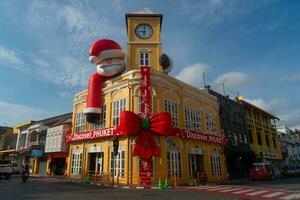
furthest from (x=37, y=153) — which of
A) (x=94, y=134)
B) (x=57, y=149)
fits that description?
(x=94, y=134)

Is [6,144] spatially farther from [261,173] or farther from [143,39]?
[261,173]

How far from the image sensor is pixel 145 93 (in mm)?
22328

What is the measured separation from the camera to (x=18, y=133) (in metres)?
47.1

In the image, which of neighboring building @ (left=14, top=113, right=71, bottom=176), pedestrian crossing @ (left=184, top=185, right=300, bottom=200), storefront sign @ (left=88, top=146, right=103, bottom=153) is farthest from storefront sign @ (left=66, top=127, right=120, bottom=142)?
neighboring building @ (left=14, top=113, right=71, bottom=176)

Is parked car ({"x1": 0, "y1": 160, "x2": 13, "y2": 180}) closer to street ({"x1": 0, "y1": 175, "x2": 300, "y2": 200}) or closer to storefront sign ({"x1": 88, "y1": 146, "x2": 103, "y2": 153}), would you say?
storefront sign ({"x1": 88, "y1": 146, "x2": 103, "y2": 153})

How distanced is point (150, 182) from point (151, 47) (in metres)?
14.5

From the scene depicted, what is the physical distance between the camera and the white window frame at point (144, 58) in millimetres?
27016

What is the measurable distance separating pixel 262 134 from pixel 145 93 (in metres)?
34.0

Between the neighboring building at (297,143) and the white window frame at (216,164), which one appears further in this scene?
the neighboring building at (297,143)

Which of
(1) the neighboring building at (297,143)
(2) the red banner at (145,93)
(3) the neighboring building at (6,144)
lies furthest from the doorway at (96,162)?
(1) the neighboring building at (297,143)

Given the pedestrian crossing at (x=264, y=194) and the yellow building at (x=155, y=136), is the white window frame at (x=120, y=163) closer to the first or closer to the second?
the yellow building at (x=155, y=136)

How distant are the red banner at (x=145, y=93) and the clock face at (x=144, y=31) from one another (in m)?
→ 6.63

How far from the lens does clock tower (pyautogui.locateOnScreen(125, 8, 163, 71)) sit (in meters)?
27.0

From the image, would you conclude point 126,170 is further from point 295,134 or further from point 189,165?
point 295,134
